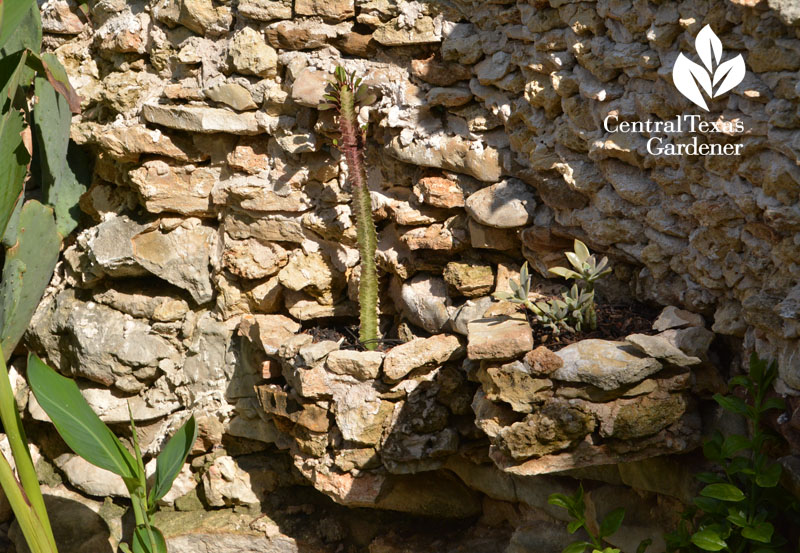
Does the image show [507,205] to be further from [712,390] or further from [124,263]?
[124,263]

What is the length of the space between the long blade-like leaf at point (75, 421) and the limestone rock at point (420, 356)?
45.0 inches

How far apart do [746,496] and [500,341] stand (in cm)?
89

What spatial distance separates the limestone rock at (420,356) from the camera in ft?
10.3

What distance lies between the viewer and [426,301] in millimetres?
3449

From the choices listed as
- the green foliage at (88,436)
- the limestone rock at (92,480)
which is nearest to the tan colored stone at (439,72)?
the green foliage at (88,436)

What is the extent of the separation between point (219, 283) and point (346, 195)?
80cm

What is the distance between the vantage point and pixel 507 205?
3.16 meters

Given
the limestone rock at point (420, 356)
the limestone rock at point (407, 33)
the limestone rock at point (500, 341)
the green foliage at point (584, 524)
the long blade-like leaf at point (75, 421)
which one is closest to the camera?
the long blade-like leaf at point (75, 421)

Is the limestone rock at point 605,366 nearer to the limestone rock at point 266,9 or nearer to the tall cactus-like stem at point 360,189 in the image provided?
the tall cactus-like stem at point 360,189

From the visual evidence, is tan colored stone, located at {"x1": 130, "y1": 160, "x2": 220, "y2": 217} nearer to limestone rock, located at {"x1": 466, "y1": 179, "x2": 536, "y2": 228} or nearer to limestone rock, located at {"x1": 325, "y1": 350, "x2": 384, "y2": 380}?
limestone rock, located at {"x1": 325, "y1": 350, "x2": 384, "y2": 380}

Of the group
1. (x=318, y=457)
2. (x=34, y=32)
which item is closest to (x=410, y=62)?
(x=34, y=32)

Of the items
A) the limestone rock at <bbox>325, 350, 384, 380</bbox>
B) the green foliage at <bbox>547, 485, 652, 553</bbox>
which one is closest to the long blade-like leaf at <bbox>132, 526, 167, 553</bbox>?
the limestone rock at <bbox>325, 350, 384, 380</bbox>

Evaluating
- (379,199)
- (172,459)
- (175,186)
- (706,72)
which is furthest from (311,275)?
(706,72)

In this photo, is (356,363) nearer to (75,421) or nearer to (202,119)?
(75,421)
